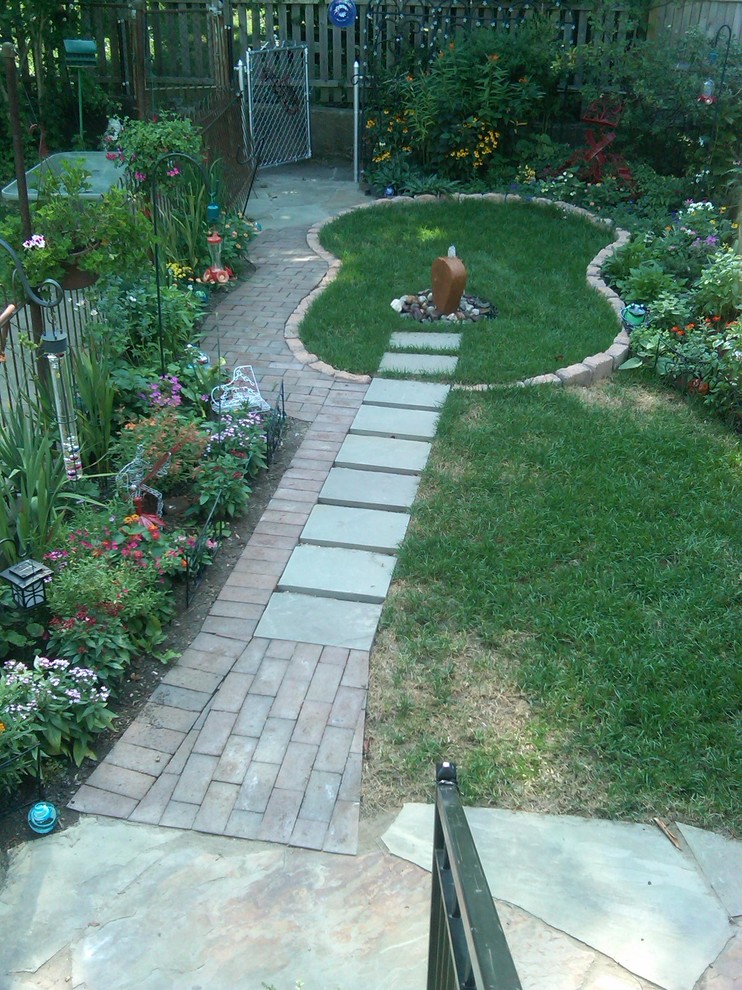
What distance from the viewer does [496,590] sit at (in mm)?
4324

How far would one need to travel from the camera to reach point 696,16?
377 inches

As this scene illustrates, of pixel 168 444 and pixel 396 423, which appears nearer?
pixel 168 444

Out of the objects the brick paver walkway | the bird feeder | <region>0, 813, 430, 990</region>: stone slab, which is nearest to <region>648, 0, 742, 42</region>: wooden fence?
the bird feeder

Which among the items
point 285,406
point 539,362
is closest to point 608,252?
point 539,362

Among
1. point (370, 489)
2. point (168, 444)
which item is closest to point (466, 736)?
point (370, 489)

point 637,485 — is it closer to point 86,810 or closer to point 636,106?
point 86,810

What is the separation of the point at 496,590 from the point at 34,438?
217 cm

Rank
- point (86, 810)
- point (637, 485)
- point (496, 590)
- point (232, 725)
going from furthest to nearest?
point (637, 485) < point (496, 590) < point (232, 725) < point (86, 810)

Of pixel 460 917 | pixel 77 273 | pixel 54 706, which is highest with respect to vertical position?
pixel 77 273

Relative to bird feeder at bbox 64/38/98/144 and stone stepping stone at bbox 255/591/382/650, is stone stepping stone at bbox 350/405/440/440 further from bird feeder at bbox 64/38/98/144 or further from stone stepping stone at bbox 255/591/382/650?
bird feeder at bbox 64/38/98/144

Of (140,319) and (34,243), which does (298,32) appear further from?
(34,243)

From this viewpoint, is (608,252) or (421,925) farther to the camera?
(608,252)

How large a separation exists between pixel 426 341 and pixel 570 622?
9.87 feet

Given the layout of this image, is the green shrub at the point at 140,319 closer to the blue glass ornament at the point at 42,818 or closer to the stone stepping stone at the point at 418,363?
the stone stepping stone at the point at 418,363
